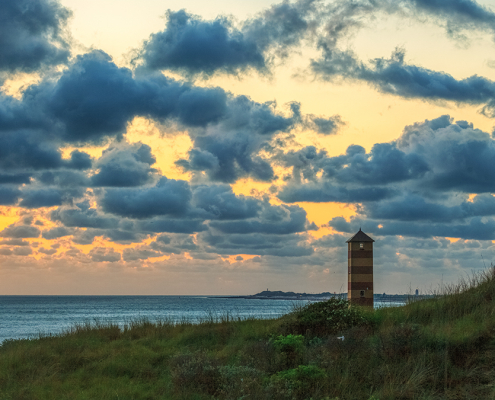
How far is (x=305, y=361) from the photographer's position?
41.7ft

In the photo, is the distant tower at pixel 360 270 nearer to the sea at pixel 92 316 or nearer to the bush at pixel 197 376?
the sea at pixel 92 316

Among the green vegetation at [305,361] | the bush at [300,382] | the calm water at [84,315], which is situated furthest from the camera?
the calm water at [84,315]

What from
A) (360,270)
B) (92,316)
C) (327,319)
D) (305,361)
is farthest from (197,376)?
(92,316)

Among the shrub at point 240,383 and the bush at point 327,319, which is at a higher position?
→ the bush at point 327,319

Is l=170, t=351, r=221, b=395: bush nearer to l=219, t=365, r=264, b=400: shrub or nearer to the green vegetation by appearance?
the green vegetation

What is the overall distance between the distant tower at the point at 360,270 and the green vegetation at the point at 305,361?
3.73 metres

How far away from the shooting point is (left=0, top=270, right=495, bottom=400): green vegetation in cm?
1107

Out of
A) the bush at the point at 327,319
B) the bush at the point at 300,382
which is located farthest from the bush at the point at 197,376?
the bush at the point at 327,319

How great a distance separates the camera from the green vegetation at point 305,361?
11.1m

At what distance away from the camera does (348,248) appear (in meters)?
21.9

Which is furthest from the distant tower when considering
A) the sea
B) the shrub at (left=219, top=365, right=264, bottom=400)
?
the shrub at (left=219, top=365, right=264, bottom=400)

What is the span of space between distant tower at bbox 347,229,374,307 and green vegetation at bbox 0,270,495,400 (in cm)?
373

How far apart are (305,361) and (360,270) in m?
9.43

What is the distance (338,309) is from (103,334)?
29.4 feet
